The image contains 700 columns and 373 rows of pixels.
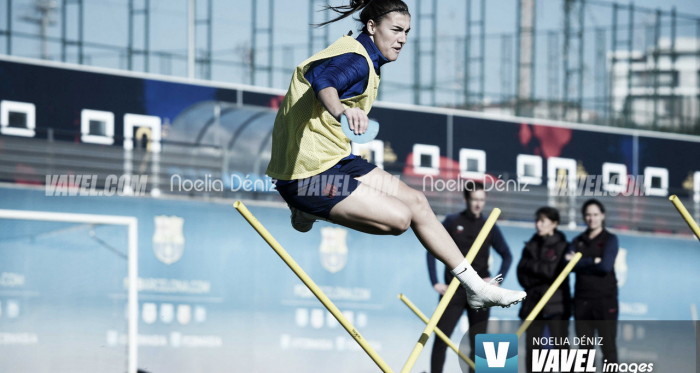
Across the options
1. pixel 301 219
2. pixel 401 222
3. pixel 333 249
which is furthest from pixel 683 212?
pixel 333 249

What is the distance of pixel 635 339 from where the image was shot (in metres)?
6.35

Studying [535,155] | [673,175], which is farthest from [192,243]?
[673,175]

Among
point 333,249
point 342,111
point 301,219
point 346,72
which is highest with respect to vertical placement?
point 346,72

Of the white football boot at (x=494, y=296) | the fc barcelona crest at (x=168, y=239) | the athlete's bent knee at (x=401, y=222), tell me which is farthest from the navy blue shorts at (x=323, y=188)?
the fc barcelona crest at (x=168, y=239)

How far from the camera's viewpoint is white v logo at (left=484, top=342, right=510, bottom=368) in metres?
4.02

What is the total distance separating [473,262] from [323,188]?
2.65 meters

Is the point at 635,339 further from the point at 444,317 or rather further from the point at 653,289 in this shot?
the point at 653,289

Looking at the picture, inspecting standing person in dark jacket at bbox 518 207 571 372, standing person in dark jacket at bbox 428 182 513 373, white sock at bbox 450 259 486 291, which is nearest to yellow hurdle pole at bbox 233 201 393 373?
white sock at bbox 450 259 486 291

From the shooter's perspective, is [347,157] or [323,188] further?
[347,157]

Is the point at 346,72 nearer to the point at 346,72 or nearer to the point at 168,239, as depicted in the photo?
the point at 346,72

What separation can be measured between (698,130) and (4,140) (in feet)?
48.4

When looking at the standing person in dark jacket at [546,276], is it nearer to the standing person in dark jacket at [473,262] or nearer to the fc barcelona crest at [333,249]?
the standing person in dark jacket at [473,262]

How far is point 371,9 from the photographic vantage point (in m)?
2.95

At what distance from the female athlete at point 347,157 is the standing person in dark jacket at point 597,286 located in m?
2.68
